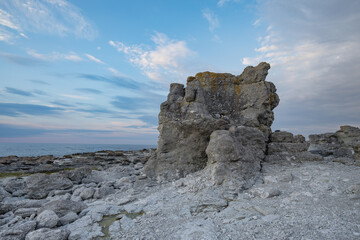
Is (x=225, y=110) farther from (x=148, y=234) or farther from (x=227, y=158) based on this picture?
(x=148, y=234)

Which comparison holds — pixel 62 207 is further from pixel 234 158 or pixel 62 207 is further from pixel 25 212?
pixel 234 158

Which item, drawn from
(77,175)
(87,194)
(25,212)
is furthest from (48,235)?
(77,175)

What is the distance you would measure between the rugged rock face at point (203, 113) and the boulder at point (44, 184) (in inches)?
176

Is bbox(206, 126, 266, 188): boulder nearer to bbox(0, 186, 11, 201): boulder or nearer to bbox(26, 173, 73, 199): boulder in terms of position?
bbox(26, 173, 73, 199): boulder

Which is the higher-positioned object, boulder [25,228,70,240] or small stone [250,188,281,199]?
small stone [250,188,281,199]

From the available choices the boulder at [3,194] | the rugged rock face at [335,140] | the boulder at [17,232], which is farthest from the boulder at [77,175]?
the rugged rock face at [335,140]

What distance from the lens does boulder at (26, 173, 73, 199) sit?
399 inches

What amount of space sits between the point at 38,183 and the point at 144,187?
533 cm

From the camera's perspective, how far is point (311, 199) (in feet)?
20.4

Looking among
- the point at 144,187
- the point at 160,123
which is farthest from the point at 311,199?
the point at 160,123

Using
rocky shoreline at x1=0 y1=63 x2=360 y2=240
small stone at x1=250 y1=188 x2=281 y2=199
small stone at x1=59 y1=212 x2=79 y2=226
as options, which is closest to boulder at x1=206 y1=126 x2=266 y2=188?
rocky shoreline at x1=0 y1=63 x2=360 y2=240

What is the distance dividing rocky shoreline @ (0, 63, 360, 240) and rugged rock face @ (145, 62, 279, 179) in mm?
52

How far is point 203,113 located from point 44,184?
28.3 ft

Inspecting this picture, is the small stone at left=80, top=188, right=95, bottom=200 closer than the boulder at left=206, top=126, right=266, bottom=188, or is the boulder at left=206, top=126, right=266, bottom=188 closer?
the boulder at left=206, top=126, right=266, bottom=188
